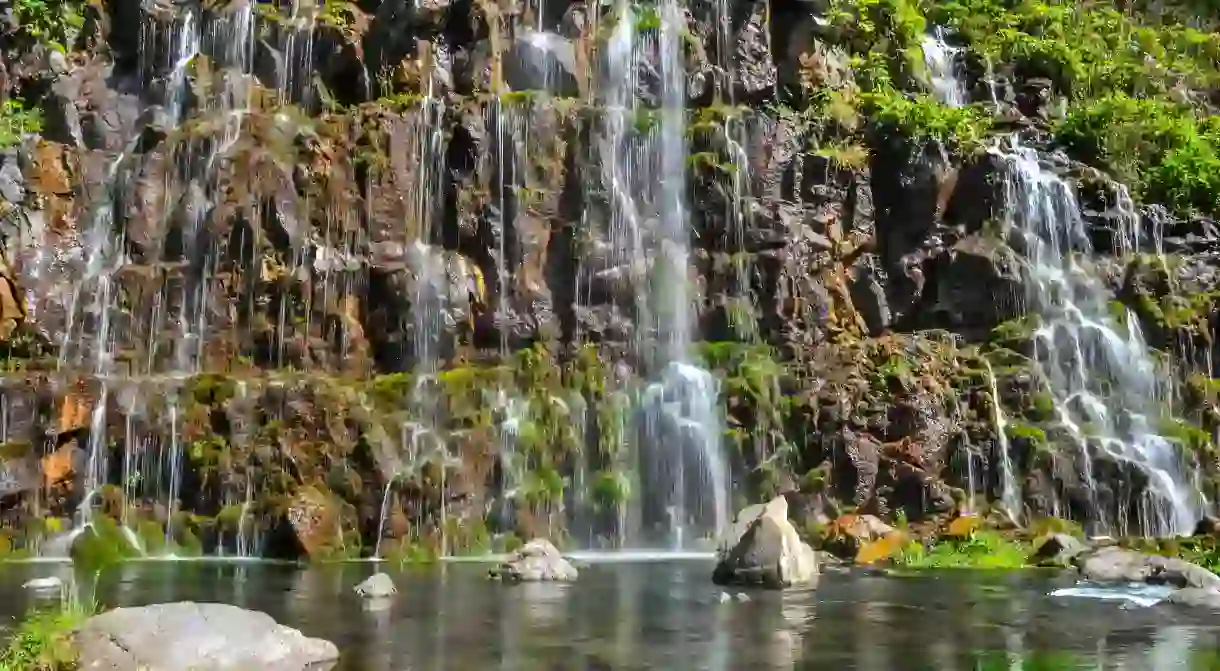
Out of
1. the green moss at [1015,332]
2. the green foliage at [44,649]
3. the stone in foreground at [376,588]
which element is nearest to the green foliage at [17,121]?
the stone in foreground at [376,588]

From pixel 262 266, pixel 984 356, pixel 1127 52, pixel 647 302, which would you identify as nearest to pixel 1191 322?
pixel 984 356

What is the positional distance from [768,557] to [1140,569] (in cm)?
715

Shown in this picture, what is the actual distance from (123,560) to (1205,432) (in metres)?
29.3

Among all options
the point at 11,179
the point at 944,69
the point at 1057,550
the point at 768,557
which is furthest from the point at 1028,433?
the point at 11,179

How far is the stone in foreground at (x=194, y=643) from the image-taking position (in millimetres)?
12031

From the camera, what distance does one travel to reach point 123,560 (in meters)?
28.8

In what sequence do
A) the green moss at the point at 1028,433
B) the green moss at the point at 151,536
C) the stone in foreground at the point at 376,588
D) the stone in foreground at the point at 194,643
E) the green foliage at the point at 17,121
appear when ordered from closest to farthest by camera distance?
the stone in foreground at the point at 194,643 → the stone in foreground at the point at 376,588 → the green moss at the point at 151,536 → the green moss at the point at 1028,433 → the green foliage at the point at 17,121

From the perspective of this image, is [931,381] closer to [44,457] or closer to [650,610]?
[650,610]

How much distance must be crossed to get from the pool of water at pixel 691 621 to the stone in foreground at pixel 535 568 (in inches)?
26.7

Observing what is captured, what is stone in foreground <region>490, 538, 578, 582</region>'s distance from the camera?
24062mm

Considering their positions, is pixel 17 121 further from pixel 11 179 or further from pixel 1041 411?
pixel 1041 411

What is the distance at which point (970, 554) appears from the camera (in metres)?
29.3

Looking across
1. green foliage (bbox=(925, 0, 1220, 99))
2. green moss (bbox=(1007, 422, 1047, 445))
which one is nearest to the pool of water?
green moss (bbox=(1007, 422, 1047, 445))

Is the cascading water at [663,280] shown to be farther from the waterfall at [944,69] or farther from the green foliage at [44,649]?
the green foliage at [44,649]
